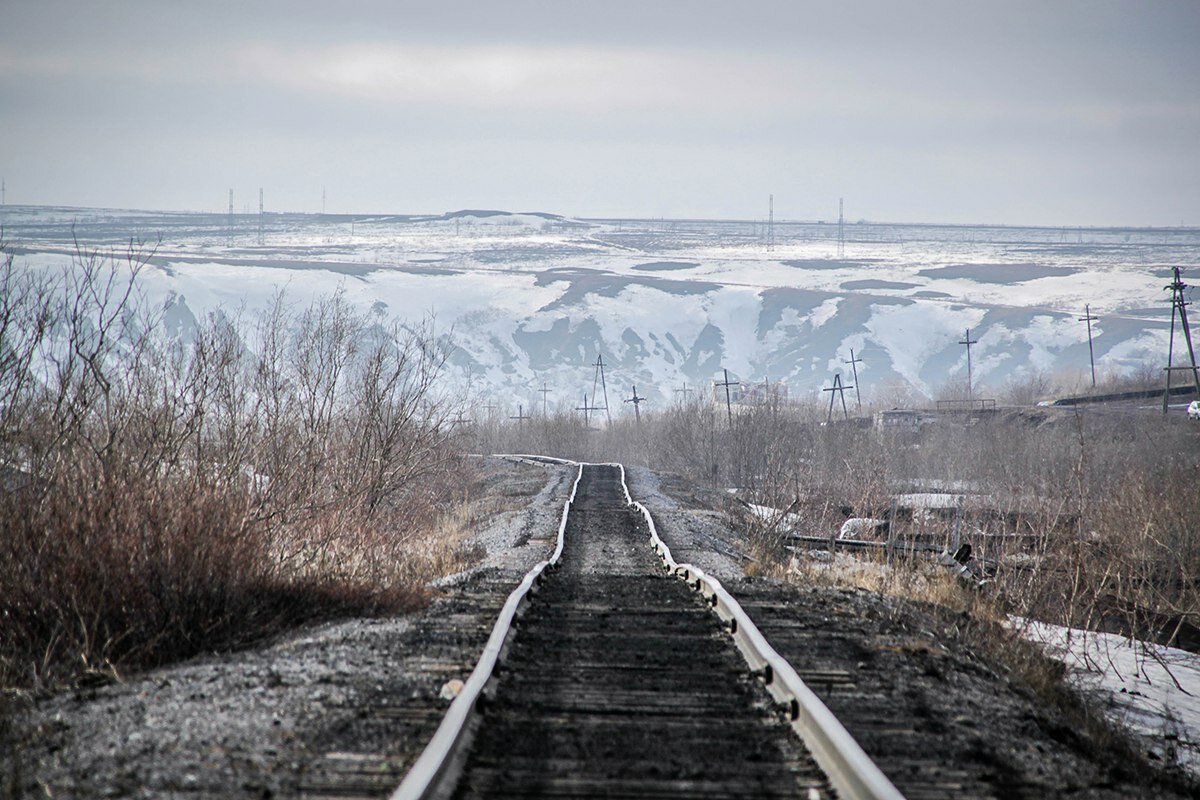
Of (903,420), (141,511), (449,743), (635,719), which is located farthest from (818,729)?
(903,420)

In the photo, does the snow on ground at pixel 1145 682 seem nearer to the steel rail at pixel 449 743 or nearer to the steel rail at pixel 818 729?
the steel rail at pixel 818 729

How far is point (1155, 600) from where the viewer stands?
2273 cm

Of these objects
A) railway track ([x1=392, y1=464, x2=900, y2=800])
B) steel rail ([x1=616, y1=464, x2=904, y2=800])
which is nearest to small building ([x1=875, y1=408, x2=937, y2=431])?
railway track ([x1=392, y1=464, x2=900, y2=800])

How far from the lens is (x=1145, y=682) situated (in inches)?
591

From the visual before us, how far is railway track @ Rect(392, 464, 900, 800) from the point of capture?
484cm

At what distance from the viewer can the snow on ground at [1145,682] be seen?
35.3 ft

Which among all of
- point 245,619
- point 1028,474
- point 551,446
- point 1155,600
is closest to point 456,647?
point 245,619

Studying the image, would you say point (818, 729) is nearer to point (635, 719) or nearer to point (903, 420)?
point (635, 719)

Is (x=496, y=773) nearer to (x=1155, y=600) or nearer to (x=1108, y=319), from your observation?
(x=1155, y=600)

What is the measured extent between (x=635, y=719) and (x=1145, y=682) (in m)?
11.6

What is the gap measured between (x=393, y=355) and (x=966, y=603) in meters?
16.6

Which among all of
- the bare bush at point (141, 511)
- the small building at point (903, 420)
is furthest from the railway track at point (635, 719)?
the small building at point (903, 420)

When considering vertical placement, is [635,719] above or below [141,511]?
below

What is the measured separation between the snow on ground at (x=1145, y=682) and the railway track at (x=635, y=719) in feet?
13.9
